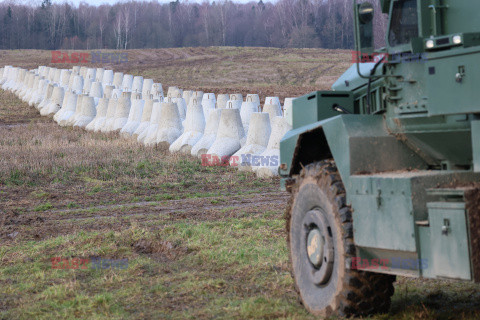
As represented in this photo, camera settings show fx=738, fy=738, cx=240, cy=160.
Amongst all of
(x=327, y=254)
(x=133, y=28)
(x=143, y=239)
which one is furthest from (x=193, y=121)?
(x=133, y=28)

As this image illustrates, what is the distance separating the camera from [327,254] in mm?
5500

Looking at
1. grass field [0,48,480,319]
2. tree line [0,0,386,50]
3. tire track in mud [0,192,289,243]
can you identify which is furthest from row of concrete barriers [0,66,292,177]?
tree line [0,0,386,50]

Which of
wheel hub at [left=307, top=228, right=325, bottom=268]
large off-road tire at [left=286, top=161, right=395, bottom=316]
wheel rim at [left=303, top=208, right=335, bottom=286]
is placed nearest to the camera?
large off-road tire at [left=286, top=161, right=395, bottom=316]

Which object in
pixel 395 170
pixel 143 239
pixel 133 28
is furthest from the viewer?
pixel 133 28

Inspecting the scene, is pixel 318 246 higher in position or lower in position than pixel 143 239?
higher

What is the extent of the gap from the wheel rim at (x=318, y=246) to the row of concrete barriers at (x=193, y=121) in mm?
9684

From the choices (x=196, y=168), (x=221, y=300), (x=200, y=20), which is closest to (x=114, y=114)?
(x=196, y=168)

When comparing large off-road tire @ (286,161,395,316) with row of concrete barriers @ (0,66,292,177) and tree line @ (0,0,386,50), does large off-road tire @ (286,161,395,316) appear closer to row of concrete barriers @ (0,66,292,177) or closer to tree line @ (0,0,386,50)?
row of concrete barriers @ (0,66,292,177)

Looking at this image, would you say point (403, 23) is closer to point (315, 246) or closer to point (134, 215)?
point (315, 246)

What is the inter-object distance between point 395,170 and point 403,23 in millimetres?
1068

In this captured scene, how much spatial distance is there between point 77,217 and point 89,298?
5339mm

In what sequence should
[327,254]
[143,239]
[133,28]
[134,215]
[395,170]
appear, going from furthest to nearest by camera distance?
1. [133,28]
2. [134,215]
3. [143,239]
4. [327,254]
5. [395,170]

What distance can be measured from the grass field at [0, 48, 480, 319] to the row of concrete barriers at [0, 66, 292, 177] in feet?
1.82

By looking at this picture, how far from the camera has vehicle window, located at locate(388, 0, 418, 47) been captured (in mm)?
5207
